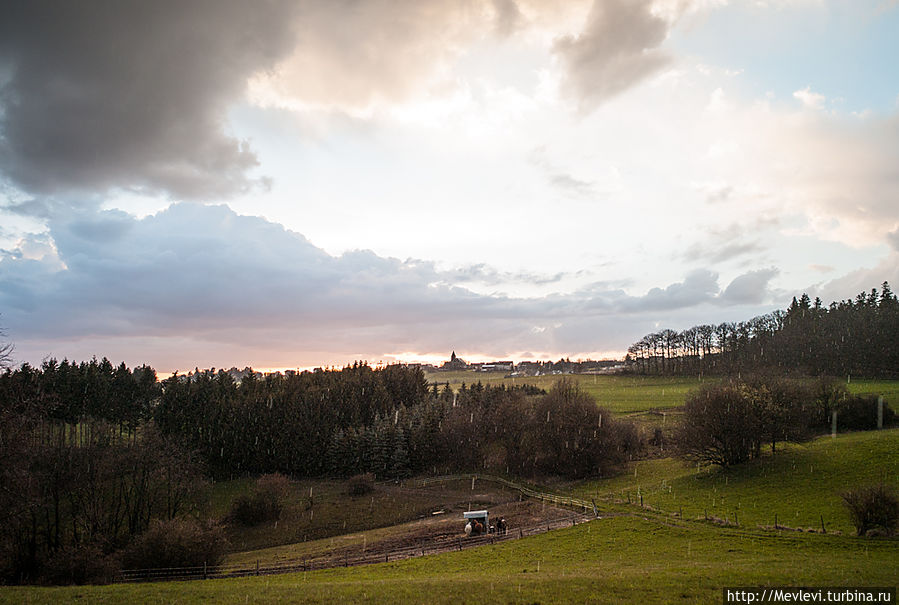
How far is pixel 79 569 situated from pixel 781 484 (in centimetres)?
6759

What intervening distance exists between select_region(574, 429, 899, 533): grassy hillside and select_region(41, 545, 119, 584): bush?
51.3m

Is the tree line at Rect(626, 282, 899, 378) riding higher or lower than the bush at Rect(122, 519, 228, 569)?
higher

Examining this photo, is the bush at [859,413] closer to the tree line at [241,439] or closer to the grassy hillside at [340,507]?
the tree line at [241,439]

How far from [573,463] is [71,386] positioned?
10174 centimetres

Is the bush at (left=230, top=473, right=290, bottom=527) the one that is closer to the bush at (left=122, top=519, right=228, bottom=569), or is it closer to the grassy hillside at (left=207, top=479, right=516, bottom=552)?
the grassy hillside at (left=207, top=479, right=516, bottom=552)

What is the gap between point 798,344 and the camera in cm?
13625

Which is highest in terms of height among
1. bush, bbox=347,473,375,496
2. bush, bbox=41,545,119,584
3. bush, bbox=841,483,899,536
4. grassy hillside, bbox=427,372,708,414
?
bush, bbox=841,483,899,536

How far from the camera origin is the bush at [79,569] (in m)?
37.9

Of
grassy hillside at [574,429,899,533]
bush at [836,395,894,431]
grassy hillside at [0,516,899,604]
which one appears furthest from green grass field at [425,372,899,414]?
grassy hillside at [0,516,899,604]

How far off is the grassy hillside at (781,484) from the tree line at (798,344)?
56521 mm

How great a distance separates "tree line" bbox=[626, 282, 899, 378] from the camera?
11944 centimetres

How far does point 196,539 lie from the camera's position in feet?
139

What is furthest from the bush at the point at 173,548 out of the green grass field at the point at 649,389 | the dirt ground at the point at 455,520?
the green grass field at the point at 649,389

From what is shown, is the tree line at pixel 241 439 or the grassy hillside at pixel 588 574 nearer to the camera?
the grassy hillside at pixel 588 574
